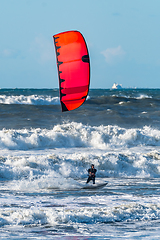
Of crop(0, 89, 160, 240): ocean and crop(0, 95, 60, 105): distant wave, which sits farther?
crop(0, 95, 60, 105): distant wave

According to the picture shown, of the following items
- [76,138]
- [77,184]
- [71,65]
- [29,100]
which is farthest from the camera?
[29,100]

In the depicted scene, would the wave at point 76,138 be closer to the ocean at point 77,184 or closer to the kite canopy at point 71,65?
the ocean at point 77,184

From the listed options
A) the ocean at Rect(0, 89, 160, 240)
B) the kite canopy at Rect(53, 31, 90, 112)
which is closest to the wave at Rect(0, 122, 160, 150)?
the ocean at Rect(0, 89, 160, 240)

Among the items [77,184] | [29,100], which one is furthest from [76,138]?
[29,100]

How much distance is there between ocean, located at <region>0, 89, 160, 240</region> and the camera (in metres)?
10.5

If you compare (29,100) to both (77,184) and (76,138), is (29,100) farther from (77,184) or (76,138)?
(77,184)

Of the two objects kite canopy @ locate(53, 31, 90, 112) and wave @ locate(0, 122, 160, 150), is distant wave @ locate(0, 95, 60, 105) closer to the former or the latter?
wave @ locate(0, 122, 160, 150)

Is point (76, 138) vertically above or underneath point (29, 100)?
underneath

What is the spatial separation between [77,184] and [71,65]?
4.55 metres

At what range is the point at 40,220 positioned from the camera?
35.7 ft

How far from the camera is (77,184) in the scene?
15297mm

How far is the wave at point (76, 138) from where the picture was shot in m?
25.1

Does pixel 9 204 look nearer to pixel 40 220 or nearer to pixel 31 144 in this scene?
pixel 40 220

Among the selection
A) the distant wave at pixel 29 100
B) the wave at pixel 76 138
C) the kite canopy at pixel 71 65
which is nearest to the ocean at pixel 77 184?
the wave at pixel 76 138
